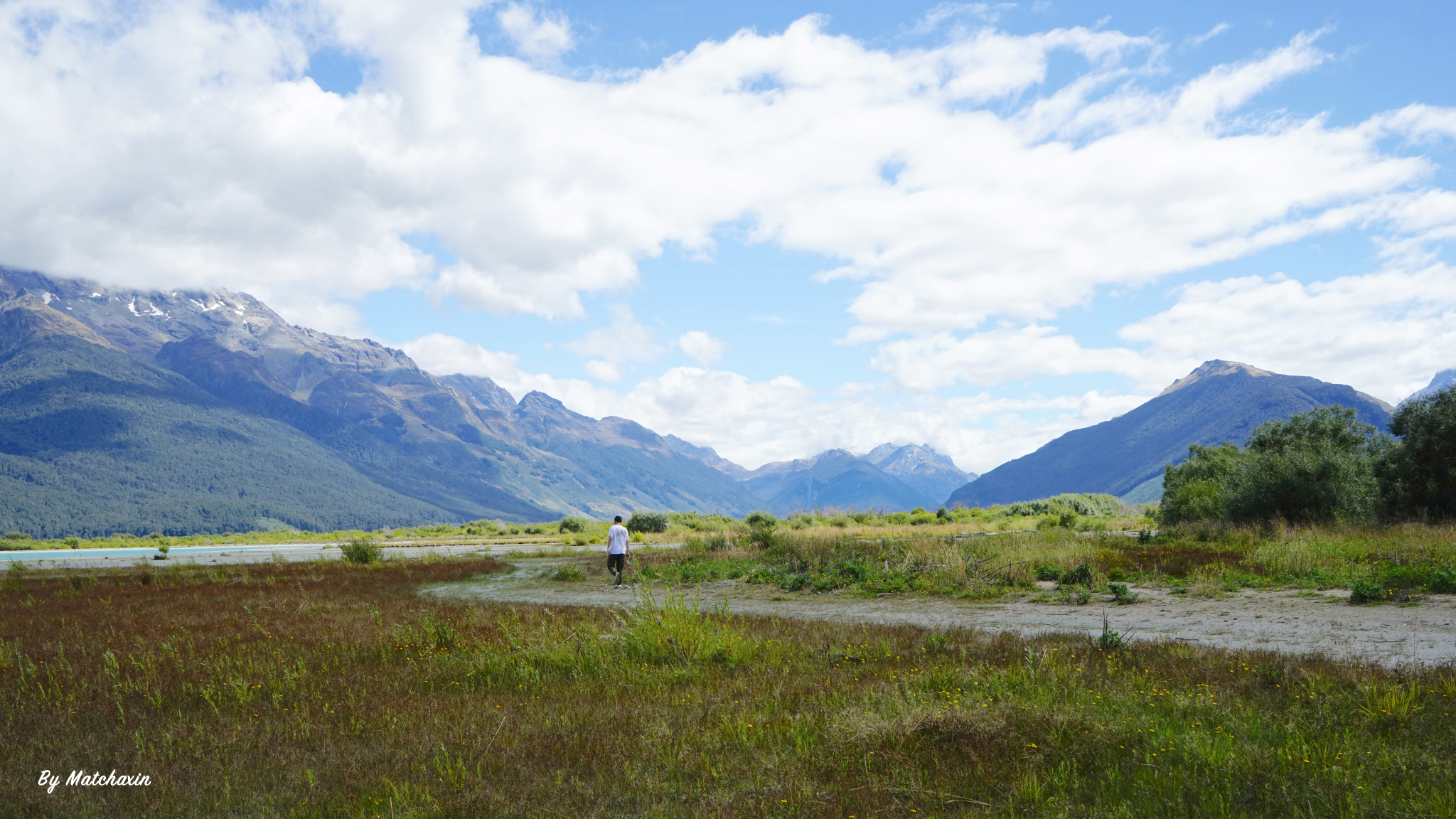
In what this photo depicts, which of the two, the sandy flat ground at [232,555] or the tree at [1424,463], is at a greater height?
the tree at [1424,463]

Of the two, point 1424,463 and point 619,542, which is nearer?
point 619,542

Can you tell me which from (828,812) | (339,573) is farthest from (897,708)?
(339,573)

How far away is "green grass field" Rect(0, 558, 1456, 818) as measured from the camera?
537cm

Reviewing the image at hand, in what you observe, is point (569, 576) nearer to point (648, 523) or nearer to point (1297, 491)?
point (1297, 491)

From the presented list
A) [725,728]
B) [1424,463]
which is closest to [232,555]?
[725,728]

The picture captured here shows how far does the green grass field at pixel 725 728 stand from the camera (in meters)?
5.37

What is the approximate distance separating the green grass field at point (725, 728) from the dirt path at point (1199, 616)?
198 centimetres

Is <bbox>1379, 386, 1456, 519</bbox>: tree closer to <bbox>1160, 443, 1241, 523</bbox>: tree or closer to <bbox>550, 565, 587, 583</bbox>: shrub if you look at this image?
<bbox>1160, 443, 1241, 523</bbox>: tree

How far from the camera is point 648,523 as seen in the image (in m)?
72.8

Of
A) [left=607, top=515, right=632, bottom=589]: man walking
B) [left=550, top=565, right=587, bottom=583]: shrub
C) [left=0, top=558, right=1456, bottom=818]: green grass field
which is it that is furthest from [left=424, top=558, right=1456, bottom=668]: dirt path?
[left=550, top=565, right=587, bottom=583]: shrub

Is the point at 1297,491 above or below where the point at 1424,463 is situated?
below

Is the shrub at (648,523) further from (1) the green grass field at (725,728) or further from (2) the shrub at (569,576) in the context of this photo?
(1) the green grass field at (725,728)

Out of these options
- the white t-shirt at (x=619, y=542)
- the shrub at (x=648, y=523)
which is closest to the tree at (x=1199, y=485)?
the white t-shirt at (x=619, y=542)

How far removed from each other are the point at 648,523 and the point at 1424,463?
57384mm
